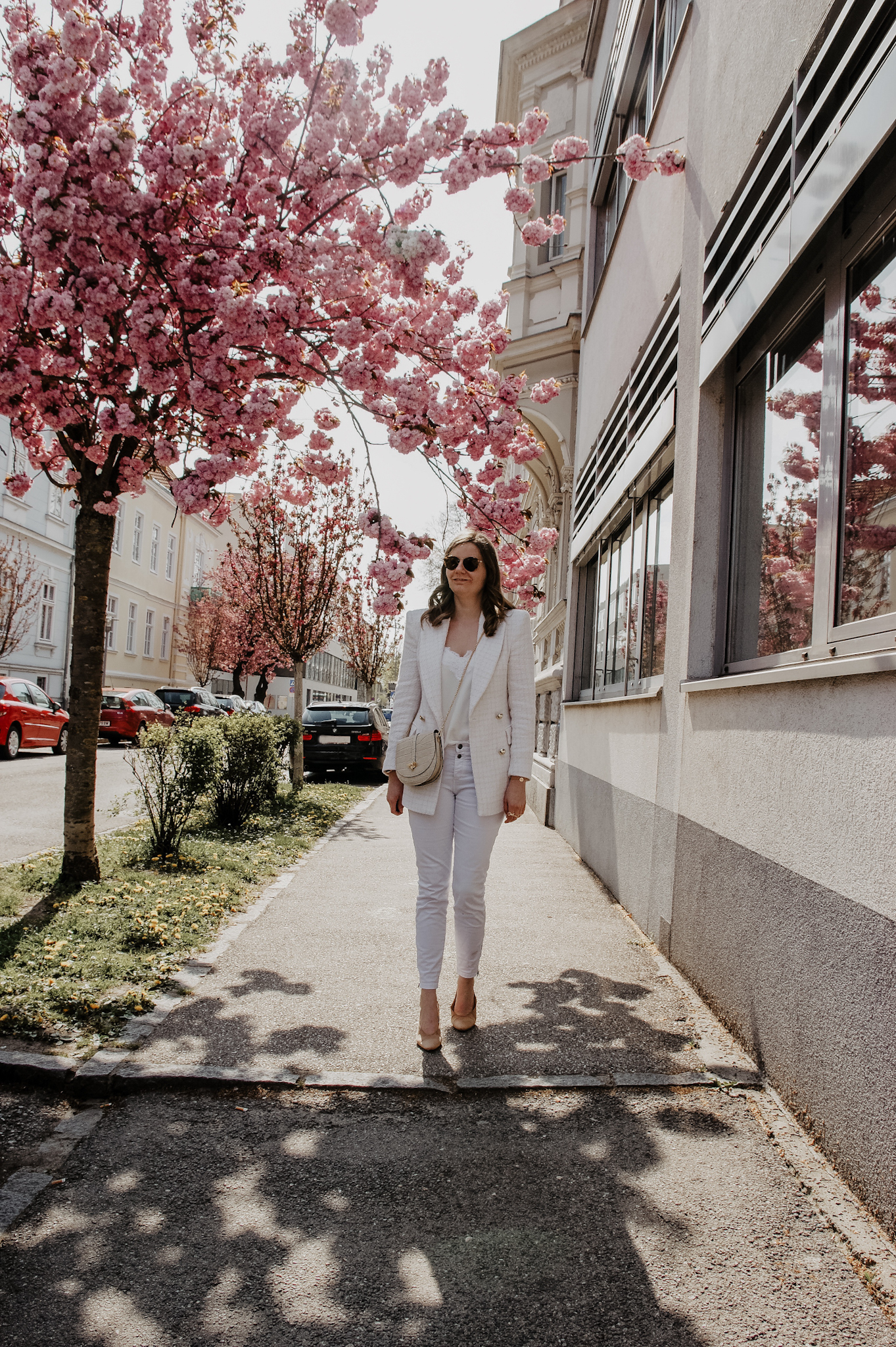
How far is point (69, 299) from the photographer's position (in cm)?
514

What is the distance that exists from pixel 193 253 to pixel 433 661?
311 centimetres

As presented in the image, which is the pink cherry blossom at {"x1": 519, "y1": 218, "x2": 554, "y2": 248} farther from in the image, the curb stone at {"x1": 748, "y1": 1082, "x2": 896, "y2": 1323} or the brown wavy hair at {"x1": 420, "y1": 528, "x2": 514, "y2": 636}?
the curb stone at {"x1": 748, "y1": 1082, "x2": 896, "y2": 1323}

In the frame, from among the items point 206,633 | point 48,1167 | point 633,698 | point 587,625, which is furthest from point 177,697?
point 48,1167

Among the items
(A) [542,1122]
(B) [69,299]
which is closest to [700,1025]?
(A) [542,1122]

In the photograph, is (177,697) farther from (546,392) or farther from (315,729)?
(546,392)

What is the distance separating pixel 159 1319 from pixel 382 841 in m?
8.01

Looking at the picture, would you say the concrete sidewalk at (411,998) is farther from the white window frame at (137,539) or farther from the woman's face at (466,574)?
the white window frame at (137,539)

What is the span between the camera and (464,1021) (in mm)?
4129

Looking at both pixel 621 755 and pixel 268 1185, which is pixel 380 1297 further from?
pixel 621 755

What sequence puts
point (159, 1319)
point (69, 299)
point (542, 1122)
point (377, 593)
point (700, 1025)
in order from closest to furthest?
point (159, 1319) < point (542, 1122) < point (700, 1025) < point (69, 299) < point (377, 593)

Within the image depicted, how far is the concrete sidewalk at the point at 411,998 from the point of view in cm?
377

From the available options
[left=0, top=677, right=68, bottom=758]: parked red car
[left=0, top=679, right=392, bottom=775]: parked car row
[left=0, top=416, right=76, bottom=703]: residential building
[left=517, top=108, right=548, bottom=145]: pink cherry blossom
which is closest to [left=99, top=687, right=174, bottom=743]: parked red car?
[left=0, top=677, right=68, bottom=758]: parked red car

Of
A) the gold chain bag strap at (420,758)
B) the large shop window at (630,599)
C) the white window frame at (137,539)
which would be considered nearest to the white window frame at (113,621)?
the white window frame at (137,539)

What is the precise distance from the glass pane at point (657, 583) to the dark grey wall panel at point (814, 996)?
7.29 ft
